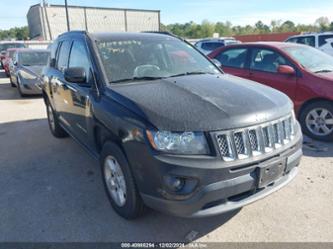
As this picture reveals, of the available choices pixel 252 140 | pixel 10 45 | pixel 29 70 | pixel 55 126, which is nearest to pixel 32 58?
pixel 29 70

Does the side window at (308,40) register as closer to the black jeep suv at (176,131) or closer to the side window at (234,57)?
the side window at (234,57)

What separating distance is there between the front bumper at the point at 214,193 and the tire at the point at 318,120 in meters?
2.94

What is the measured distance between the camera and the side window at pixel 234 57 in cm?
622

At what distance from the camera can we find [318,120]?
5047mm

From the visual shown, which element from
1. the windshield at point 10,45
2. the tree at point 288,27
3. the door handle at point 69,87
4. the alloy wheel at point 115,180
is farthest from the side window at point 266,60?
the tree at point 288,27

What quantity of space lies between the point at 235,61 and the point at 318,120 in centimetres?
217

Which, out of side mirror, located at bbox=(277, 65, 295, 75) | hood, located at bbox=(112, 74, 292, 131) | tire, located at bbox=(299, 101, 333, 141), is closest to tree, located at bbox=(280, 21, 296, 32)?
side mirror, located at bbox=(277, 65, 295, 75)

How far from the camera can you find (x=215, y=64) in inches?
160

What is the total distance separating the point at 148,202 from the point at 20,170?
261 cm

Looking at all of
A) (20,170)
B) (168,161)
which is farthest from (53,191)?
(168,161)

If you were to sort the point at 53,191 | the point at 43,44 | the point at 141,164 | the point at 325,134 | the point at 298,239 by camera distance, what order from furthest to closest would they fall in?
the point at 43,44
the point at 325,134
the point at 53,191
the point at 298,239
the point at 141,164

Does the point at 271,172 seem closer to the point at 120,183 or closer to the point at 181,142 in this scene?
the point at 181,142

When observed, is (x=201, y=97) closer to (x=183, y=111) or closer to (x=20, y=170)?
(x=183, y=111)

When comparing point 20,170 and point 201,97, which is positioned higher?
point 201,97
